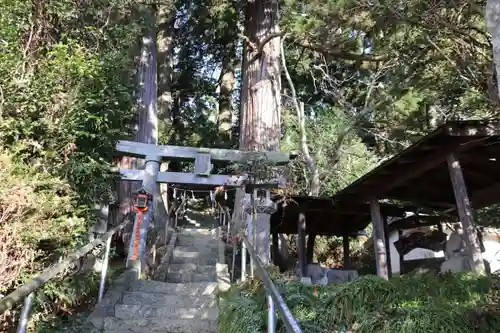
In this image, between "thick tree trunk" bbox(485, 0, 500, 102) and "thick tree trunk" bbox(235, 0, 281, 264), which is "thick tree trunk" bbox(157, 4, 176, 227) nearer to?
"thick tree trunk" bbox(235, 0, 281, 264)

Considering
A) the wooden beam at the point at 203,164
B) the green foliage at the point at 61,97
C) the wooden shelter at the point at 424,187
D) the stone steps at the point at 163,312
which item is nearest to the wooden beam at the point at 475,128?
the wooden shelter at the point at 424,187

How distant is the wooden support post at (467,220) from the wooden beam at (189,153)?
112 inches

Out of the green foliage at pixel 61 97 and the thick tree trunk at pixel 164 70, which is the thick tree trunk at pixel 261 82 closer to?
the green foliage at pixel 61 97

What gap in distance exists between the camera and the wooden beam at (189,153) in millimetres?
7508

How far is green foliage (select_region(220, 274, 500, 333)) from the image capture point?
132 inches

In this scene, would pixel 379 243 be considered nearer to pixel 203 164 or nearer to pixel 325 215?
pixel 325 215

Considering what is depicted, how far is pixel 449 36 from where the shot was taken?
5863 millimetres

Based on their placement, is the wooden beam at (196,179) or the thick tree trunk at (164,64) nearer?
the wooden beam at (196,179)

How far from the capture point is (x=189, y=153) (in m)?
8.48

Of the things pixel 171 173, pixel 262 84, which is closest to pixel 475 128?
pixel 262 84

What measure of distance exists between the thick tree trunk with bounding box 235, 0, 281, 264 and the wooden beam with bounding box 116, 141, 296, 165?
0.44m

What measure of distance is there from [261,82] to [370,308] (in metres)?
5.88

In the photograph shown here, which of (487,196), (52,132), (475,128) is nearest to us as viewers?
(52,132)

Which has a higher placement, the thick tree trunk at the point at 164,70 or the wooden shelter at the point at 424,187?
the thick tree trunk at the point at 164,70
